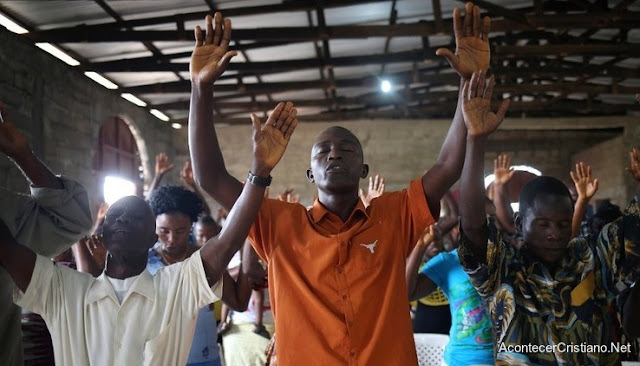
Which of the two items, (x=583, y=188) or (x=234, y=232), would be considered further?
(x=583, y=188)

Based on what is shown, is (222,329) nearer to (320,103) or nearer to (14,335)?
(14,335)

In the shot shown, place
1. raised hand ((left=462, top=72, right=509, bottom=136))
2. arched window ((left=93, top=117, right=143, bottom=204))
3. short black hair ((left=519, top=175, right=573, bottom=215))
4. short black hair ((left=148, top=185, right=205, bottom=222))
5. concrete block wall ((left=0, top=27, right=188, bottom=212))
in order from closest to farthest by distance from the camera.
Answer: raised hand ((left=462, top=72, right=509, bottom=136)) → short black hair ((left=519, top=175, right=573, bottom=215)) → short black hair ((left=148, top=185, right=205, bottom=222)) → concrete block wall ((left=0, top=27, right=188, bottom=212)) → arched window ((left=93, top=117, right=143, bottom=204))

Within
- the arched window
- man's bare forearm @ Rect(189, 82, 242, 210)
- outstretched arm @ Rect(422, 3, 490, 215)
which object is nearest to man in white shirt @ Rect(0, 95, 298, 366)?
man's bare forearm @ Rect(189, 82, 242, 210)

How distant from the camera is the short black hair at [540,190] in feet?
6.29

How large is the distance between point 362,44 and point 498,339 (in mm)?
7518

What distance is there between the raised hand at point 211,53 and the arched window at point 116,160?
695 centimetres

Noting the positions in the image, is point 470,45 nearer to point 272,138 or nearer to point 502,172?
point 272,138

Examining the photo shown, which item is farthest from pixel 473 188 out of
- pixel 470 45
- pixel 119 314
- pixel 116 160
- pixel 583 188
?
pixel 116 160

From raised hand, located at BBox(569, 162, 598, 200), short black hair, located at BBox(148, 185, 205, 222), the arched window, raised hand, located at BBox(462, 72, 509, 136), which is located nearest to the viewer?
raised hand, located at BBox(462, 72, 509, 136)

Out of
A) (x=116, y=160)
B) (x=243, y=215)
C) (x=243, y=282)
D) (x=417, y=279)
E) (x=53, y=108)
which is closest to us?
(x=243, y=215)

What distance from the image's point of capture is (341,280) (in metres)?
1.73

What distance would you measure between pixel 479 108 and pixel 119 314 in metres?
1.29

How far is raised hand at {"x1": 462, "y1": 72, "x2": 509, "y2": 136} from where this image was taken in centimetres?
176

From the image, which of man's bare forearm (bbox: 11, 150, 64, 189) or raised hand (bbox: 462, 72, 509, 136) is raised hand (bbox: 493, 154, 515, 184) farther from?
man's bare forearm (bbox: 11, 150, 64, 189)
